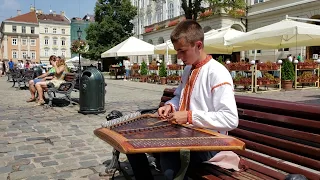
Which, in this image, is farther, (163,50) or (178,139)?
(163,50)

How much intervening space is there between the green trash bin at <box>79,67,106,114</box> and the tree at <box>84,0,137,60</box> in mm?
36022

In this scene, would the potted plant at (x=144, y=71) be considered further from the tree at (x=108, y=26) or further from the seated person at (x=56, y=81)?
the tree at (x=108, y=26)

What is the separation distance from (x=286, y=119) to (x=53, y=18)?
10795 centimetres

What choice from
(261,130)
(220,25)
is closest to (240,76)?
(261,130)

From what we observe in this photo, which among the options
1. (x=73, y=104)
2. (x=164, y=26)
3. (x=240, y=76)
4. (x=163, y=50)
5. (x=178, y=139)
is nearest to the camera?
(x=178, y=139)

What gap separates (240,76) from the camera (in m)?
13.9

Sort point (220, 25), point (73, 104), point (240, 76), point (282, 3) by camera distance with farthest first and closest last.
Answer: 1. point (220, 25)
2. point (282, 3)
3. point (240, 76)
4. point (73, 104)

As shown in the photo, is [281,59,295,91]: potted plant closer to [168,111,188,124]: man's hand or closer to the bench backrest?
the bench backrest

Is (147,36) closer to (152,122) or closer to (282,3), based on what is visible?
(282,3)

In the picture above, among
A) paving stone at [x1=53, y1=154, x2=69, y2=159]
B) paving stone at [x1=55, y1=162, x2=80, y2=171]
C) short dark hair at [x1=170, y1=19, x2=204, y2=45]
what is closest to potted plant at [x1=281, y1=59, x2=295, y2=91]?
paving stone at [x1=53, y1=154, x2=69, y2=159]

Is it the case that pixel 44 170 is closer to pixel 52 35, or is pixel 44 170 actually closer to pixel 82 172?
pixel 82 172

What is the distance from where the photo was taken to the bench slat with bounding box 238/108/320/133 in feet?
7.04

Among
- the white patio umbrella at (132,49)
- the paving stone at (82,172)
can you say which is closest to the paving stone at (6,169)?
the paving stone at (82,172)

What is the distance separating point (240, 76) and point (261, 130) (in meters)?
11.6
